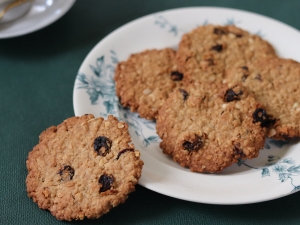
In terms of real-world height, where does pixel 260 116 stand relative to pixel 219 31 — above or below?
→ below

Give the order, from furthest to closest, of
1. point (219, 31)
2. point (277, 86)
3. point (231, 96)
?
point (219, 31) < point (277, 86) < point (231, 96)

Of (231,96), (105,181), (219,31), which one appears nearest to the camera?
(105,181)

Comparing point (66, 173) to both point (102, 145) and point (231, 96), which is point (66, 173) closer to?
point (102, 145)

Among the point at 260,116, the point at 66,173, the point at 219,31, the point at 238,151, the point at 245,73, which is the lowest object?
the point at 66,173

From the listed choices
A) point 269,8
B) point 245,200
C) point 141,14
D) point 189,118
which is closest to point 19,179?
point 189,118

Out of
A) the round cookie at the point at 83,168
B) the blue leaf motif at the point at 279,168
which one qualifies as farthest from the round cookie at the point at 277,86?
the round cookie at the point at 83,168

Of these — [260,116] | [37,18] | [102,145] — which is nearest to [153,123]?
[102,145]

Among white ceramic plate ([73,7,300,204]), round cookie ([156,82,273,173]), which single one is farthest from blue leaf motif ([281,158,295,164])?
round cookie ([156,82,273,173])
